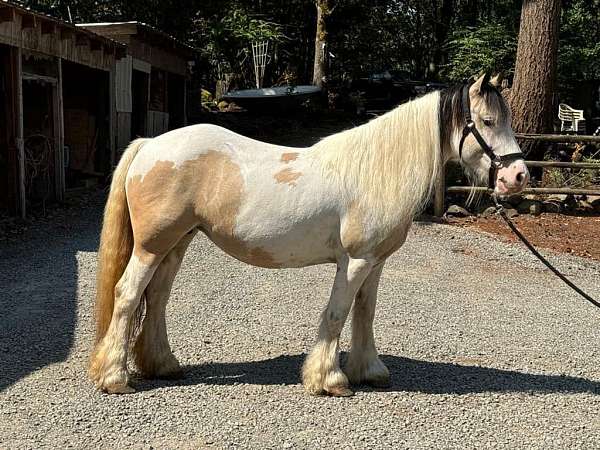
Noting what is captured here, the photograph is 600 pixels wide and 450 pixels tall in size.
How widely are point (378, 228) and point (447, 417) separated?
3.71ft

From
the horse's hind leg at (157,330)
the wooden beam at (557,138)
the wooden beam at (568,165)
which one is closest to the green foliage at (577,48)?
the wooden beam at (557,138)

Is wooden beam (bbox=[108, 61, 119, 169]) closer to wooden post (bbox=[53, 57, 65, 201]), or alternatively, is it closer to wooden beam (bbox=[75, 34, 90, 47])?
wooden beam (bbox=[75, 34, 90, 47])

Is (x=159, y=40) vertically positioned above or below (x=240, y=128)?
above

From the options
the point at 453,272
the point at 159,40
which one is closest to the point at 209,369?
the point at 453,272

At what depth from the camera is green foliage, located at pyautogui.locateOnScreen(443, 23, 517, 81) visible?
58.2 feet

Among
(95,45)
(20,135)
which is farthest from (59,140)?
(95,45)

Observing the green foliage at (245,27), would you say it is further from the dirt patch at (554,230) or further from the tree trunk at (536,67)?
the dirt patch at (554,230)

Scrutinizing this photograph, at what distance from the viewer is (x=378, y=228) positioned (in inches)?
136

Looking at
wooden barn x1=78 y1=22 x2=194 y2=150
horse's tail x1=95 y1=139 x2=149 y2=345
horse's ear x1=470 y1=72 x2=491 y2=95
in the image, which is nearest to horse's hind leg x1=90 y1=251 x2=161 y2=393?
horse's tail x1=95 y1=139 x2=149 y2=345

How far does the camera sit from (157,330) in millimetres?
3834

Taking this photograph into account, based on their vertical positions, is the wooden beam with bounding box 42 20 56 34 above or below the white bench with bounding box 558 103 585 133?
above

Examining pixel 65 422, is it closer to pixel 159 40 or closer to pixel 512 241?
pixel 512 241

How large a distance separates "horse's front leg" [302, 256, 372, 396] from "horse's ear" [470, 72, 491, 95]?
1.14 metres

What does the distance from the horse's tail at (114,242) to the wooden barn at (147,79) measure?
9.45 meters
